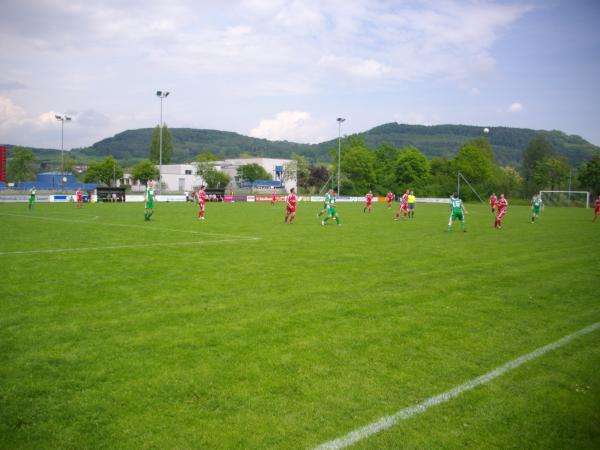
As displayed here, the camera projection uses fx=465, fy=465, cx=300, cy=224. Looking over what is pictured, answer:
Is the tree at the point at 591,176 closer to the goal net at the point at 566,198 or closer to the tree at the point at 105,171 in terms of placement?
the goal net at the point at 566,198

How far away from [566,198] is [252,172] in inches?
2950

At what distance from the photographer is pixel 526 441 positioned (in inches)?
157

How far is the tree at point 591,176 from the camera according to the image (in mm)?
85094

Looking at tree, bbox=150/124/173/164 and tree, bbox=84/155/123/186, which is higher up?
tree, bbox=150/124/173/164

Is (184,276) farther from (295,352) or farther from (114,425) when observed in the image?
(114,425)

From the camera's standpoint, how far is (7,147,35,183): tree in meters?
116

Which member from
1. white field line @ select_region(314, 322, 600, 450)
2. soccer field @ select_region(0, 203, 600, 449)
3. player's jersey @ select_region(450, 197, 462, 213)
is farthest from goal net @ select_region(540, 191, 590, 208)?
white field line @ select_region(314, 322, 600, 450)

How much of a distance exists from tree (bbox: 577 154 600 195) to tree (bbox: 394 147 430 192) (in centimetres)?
Result: 2918

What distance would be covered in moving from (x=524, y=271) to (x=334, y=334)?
774 cm

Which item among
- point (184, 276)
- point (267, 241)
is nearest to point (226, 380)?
point (184, 276)

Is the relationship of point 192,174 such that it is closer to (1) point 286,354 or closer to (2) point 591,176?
(2) point 591,176

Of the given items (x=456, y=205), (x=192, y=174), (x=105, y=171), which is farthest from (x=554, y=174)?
(x=105, y=171)

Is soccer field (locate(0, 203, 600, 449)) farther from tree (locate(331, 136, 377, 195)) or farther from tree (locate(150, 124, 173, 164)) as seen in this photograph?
tree (locate(150, 124, 173, 164))

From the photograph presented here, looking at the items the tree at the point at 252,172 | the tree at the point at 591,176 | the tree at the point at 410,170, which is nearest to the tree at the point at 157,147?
the tree at the point at 252,172
